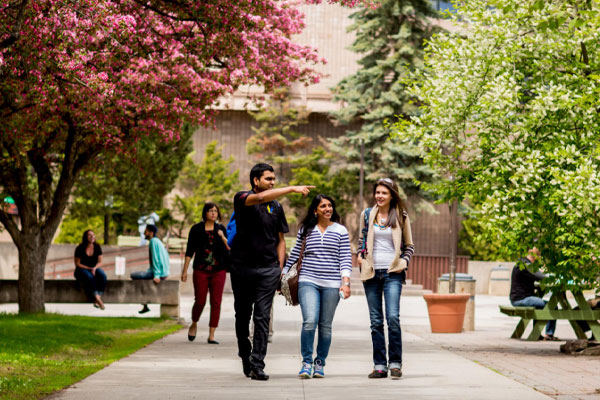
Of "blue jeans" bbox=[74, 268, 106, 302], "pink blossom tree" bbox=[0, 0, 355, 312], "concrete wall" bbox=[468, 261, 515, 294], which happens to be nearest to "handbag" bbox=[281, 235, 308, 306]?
"pink blossom tree" bbox=[0, 0, 355, 312]

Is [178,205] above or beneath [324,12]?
beneath

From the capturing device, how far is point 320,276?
9.41m

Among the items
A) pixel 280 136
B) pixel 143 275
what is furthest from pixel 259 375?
pixel 280 136

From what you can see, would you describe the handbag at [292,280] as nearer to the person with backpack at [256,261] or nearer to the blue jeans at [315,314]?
the blue jeans at [315,314]

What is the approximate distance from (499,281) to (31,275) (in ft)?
100

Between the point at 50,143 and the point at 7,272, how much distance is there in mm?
19704

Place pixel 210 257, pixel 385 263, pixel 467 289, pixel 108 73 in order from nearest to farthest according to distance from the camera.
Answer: pixel 385 263
pixel 210 257
pixel 108 73
pixel 467 289

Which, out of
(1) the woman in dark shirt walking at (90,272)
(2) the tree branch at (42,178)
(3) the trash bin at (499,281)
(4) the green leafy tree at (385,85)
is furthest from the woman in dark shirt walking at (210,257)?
(3) the trash bin at (499,281)

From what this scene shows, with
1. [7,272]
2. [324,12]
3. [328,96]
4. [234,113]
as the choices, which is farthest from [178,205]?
[7,272]

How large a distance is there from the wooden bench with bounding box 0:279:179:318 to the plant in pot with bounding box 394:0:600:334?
19.8 feet

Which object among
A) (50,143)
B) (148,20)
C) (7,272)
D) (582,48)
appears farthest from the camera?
(7,272)

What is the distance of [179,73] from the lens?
1520cm

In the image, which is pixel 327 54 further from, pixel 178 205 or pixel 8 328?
pixel 8 328

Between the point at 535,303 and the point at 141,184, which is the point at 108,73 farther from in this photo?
the point at 141,184
